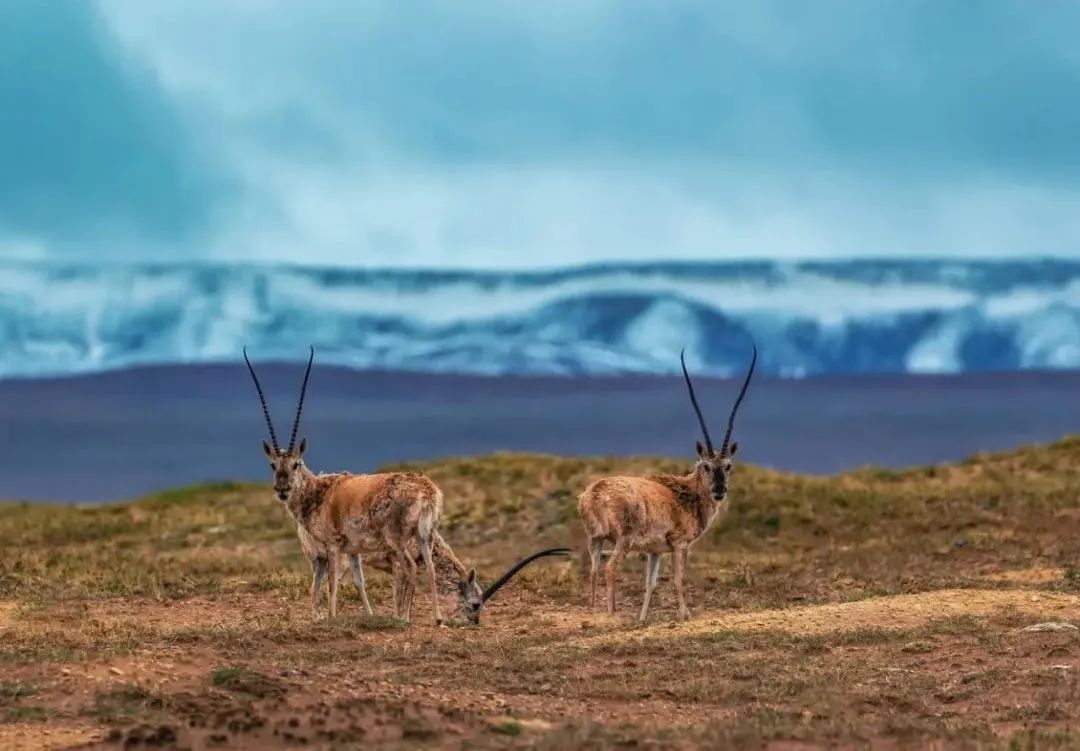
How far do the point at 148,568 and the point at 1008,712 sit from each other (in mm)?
17972

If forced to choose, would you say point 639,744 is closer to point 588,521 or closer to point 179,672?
point 179,672

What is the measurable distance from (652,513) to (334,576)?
4116 mm

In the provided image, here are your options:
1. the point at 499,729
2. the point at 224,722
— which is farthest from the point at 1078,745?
the point at 224,722

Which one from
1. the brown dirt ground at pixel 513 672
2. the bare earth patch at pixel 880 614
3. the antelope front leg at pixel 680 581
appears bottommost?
the brown dirt ground at pixel 513 672

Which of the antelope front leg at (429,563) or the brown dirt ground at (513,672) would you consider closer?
the brown dirt ground at (513,672)

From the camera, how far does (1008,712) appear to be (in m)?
15.7

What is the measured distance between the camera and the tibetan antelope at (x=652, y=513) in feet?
74.0

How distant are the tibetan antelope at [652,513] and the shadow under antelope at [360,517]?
2.00 meters

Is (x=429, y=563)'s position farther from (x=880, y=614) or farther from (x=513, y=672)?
(x=880, y=614)

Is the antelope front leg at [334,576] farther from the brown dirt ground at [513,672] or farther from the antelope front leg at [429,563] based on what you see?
the antelope front leg at [429,563]

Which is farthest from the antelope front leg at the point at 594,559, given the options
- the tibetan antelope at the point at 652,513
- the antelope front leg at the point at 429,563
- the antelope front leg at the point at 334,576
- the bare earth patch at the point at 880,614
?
the antelope front leg at the point at 334,576

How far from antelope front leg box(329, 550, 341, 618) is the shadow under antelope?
0.01 metres

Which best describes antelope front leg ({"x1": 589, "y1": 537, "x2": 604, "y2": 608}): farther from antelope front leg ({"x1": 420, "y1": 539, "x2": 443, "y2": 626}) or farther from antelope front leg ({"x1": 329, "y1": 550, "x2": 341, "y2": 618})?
antelope front leg ({"x1": 329, "y1": 550, "x2": 341, "y2": 618})

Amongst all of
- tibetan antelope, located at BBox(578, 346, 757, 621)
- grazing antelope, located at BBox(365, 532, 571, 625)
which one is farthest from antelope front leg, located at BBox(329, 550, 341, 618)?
tibetan antelope, located at BBox(578, 346, 757, 621)
